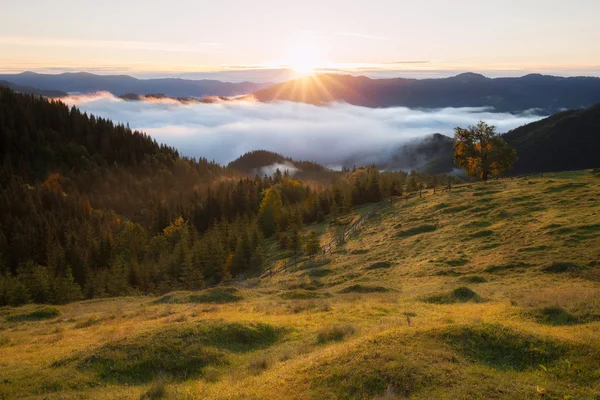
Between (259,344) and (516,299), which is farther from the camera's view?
(516,299)

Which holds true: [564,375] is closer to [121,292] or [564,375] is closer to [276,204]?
[121,292]

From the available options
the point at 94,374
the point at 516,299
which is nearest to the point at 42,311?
the point at 94,374

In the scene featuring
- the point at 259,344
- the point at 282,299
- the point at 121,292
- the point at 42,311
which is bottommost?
the point at 121,292

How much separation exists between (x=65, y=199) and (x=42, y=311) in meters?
107

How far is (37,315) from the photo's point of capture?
1454 inches

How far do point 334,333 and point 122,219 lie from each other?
131766mm

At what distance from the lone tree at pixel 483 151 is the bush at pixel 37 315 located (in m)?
78.6

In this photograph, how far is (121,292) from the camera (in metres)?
63.5

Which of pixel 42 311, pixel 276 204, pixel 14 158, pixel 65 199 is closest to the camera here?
pixel 42 311

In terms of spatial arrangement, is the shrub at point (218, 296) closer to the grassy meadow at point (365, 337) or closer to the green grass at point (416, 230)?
the grassy meadow at point (365, 337)

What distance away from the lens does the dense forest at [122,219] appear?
70.7m

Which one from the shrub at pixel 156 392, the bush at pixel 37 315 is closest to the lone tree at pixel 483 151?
the bush at pixel 37 315

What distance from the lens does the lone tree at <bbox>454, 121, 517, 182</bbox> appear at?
83125 mm

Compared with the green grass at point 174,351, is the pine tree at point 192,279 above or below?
below
